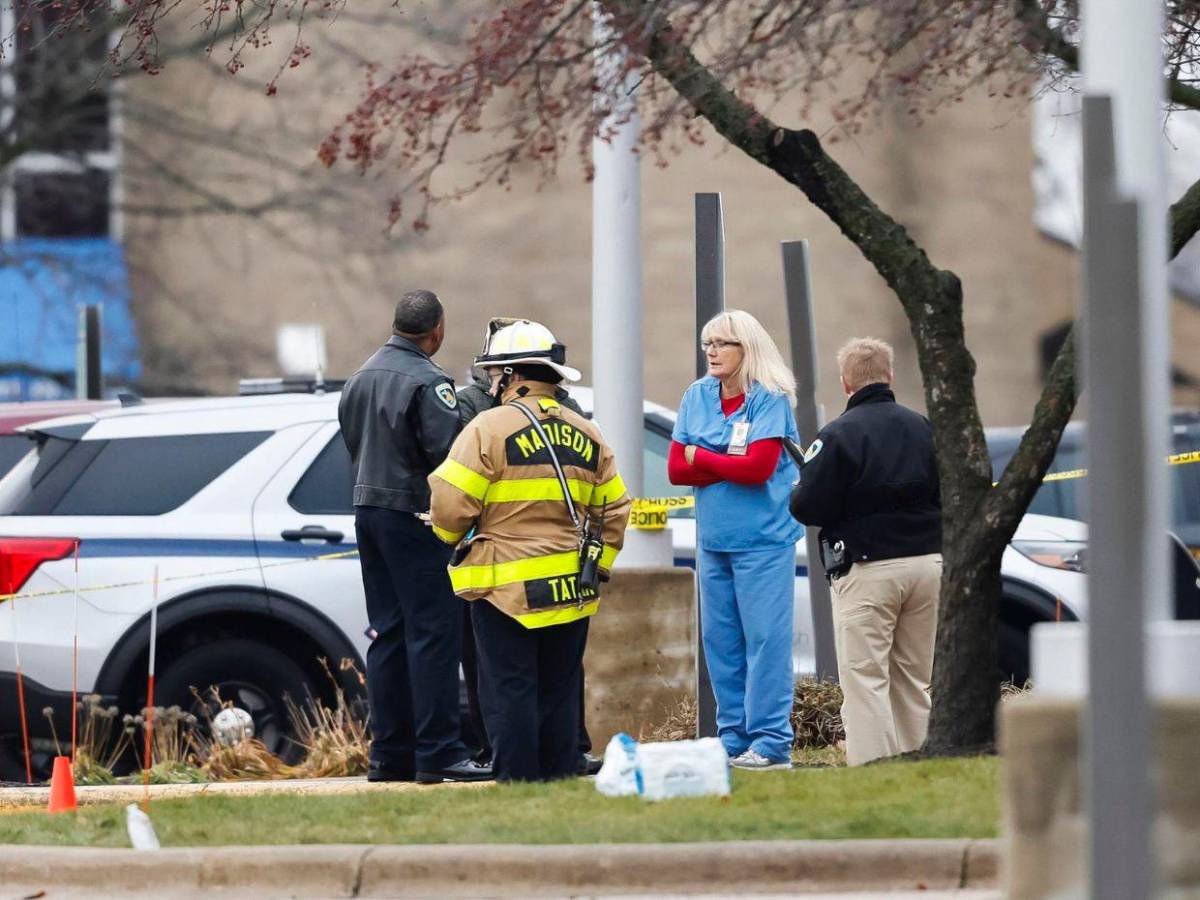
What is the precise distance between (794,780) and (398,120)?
11.1 feet

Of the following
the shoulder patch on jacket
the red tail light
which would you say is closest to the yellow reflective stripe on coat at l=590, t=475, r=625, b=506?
the shoulder patch on jacket

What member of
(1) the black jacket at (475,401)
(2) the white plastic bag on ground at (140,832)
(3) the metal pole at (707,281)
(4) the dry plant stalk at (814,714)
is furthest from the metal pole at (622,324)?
(2) the white plastic bag on ground at (140,832)

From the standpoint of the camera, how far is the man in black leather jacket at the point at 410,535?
8.62 m

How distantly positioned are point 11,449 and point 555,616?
4.43m

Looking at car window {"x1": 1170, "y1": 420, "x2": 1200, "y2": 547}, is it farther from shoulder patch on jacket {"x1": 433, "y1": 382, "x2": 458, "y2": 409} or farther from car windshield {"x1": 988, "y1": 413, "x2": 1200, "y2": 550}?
shoulder patch on jacket {"x1": 433, "y1": 382, "x2": 458, "y2": 409}

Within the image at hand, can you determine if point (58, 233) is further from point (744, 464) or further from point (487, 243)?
point (744, 464)

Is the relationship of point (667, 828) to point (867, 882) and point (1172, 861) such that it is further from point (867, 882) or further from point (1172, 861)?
point (1172, 861)

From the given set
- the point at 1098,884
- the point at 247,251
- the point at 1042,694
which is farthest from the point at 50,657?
the point at 247,251

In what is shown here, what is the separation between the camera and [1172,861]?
195 inches

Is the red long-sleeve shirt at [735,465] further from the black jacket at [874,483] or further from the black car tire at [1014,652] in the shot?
the black car tire at [1014,652]

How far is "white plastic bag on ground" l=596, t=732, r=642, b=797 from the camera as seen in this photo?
734 cm

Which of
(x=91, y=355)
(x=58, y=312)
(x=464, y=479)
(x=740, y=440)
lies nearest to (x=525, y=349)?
(x=464, y=479)

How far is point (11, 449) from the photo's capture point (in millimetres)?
11234

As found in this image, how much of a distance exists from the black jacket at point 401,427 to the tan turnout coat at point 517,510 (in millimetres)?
733
